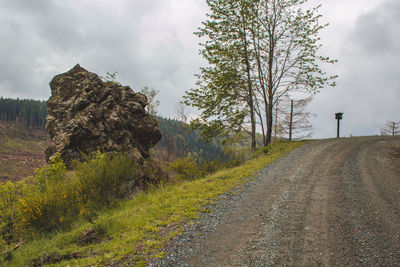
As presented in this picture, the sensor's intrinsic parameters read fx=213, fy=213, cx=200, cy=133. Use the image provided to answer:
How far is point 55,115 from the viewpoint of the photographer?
1190 cm

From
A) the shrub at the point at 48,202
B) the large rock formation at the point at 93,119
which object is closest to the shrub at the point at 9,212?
the shrub at the point at 48,202

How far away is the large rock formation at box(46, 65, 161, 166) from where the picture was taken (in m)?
11.3

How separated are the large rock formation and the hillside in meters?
73.7

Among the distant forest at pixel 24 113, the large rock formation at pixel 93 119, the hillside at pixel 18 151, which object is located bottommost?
the hillside at pixel 18 151

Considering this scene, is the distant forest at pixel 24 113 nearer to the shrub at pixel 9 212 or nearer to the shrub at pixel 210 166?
the shrub at pixel 210 166

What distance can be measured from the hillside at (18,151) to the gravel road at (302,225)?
83672 millimetres

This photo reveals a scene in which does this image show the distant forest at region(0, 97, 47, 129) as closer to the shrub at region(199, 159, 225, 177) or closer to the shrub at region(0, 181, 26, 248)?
the shrub at region(199, 159, 225, 177)

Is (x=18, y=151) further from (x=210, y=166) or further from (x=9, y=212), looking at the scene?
(x=9, y=212)

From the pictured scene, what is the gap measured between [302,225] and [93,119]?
11.4 metres

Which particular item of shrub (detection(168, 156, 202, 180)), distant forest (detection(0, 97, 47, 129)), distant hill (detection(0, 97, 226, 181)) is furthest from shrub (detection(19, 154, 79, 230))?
distant forest (detection(0, 97, 47, 129))

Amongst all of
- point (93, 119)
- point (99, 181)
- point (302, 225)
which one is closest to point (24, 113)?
point (93, 119)

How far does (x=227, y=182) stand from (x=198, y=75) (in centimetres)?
1161

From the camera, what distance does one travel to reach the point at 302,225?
4930 millimetres

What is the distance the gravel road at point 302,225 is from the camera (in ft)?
12.4
